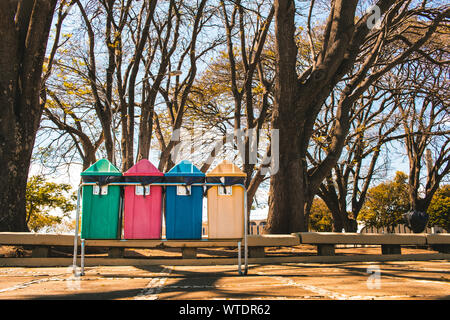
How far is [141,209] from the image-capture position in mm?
5078

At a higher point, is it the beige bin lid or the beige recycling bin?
the beige bin lid

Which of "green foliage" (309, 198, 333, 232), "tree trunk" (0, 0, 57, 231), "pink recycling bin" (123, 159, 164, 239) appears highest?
"tree trunk" (0, 0, 57, 231)

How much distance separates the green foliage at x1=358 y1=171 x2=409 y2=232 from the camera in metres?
33.2

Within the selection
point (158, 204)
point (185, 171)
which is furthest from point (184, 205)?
point (185, 171)

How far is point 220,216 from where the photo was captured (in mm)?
5082

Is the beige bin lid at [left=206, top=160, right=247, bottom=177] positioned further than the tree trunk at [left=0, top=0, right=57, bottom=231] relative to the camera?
No

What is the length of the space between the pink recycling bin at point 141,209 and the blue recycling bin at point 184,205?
147mm

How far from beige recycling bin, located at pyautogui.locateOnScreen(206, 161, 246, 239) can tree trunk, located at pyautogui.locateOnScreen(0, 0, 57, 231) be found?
14.0ft

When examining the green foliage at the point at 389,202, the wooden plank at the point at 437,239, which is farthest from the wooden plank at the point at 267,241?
the green foliage at the point at 389,202

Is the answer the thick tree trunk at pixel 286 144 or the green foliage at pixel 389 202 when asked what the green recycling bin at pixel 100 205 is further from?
the green foliage at pixel 389 202

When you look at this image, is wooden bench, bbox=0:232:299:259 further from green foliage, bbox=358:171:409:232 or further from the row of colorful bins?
green foliage, bbox=358:171:409:232

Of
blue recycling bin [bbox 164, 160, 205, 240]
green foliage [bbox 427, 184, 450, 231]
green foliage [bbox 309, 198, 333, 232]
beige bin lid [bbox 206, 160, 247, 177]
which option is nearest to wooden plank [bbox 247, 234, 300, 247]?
blue recycling bin [bbox 164, 160, 205, 240]

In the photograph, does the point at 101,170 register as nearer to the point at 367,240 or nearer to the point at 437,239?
the point at 367,240

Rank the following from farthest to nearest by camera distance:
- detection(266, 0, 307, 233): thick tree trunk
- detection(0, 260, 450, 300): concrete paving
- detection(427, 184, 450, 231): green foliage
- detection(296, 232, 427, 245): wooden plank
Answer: detection(427, 184, 450, 231): green foliage < detection(266, 0, 307, 233): thick tree trunk < detection(296, 232, 427, 245): wooden plank < detection(0, 260, 450, 300): concrete paving
